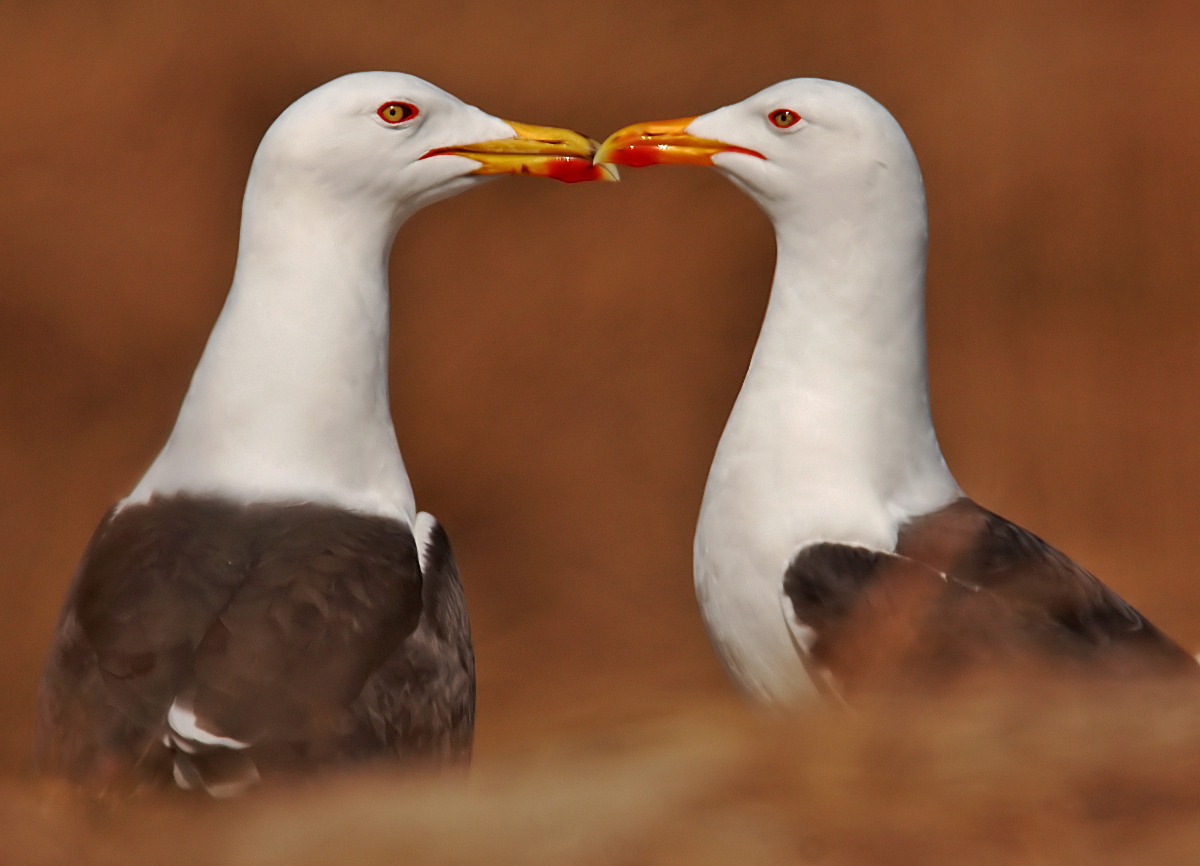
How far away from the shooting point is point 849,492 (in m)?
3.06

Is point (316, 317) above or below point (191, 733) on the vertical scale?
above

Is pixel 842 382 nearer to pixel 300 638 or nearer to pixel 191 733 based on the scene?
pixel 300 638

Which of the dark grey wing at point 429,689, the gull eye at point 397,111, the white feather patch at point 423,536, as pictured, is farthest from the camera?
the gull eye at point 397,111

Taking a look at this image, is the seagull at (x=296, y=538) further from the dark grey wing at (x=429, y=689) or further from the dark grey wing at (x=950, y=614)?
the dark grey wing at (x=950, y=614)

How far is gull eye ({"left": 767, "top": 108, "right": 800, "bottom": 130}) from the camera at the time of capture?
315cm

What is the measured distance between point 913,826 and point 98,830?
1.22 metres

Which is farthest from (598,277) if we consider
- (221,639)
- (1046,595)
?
(221,639)

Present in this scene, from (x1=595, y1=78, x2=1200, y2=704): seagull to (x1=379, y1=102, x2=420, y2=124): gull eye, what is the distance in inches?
23.2

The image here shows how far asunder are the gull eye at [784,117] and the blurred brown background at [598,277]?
236 centimetres

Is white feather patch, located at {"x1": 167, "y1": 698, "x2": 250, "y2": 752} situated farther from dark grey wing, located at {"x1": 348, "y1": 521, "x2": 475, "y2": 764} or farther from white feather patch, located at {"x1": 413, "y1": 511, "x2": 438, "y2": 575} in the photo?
white feather patch, located at {"x1": 413, "y1": 511, "x2": 438, "y2": 575}

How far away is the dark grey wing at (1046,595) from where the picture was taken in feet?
9.75

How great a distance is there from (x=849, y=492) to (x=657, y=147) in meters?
0.86

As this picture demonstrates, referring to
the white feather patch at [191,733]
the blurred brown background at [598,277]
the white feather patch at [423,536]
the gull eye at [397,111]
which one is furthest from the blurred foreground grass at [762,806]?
the blurred brown background at [598,277]

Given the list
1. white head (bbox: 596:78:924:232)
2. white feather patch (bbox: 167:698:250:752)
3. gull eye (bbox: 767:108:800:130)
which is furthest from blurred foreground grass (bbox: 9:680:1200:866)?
gull eye (bbox: 767:108:800:130)
